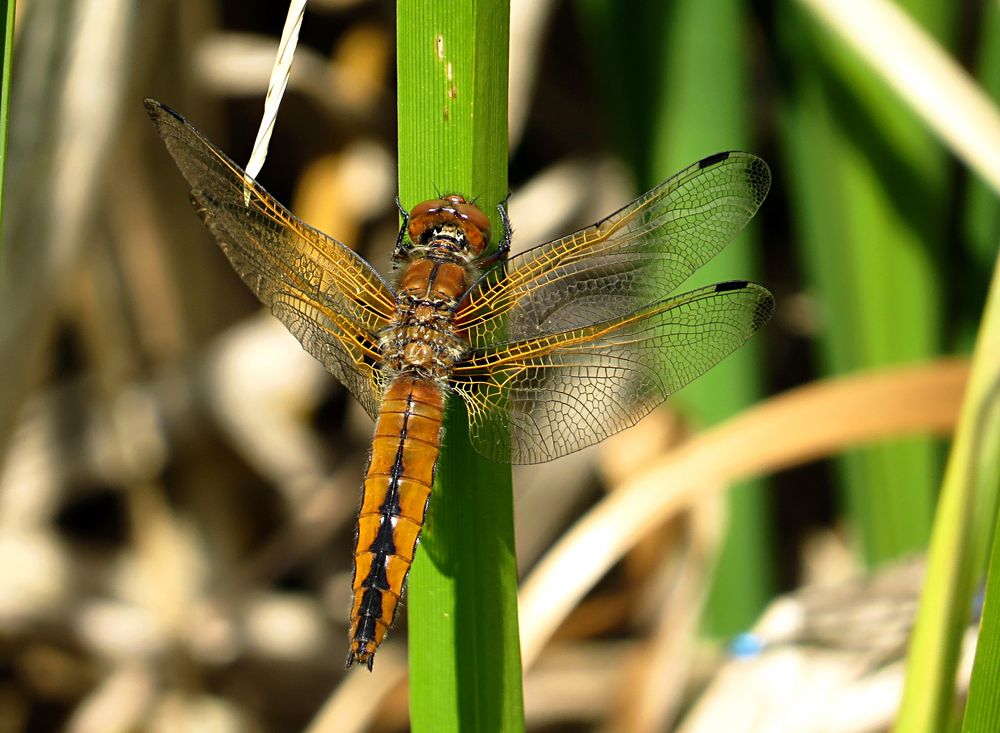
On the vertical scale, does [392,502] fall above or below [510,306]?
below

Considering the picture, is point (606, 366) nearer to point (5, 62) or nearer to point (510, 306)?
point (510, 306)

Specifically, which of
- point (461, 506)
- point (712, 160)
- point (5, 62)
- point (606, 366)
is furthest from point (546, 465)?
point (5, 62)

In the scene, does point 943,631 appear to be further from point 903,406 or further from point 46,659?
point 46,659

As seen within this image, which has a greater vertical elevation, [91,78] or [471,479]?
[91,78]

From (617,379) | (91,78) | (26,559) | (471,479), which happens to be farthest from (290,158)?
(471,479)

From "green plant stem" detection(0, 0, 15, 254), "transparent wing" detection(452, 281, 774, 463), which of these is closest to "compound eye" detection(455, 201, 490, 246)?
"transparent wing" detection(452, 281, 774, 463)

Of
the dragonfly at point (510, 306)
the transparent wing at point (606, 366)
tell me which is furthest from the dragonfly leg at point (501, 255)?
the transparent wing at point (606, 366)
